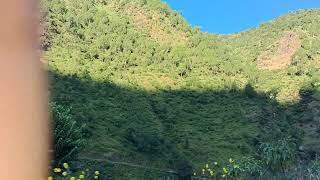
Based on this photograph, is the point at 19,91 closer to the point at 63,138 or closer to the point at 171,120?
the point at 63,138

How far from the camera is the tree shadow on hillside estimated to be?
114ft

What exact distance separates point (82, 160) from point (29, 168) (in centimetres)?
2901

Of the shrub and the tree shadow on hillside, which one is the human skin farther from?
the tree shadow on hillside

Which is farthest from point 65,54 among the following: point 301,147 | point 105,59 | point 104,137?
point 301,147

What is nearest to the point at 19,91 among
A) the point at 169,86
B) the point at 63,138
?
the point at 63,138

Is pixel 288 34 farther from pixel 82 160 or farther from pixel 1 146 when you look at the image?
pixel 1 146

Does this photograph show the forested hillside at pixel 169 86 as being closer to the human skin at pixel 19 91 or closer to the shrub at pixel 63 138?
the shrub at pixel 63 138

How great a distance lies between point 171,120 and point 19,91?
38668 mm

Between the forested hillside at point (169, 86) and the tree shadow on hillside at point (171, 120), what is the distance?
0.27 ft

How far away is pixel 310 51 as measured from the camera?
53.2m

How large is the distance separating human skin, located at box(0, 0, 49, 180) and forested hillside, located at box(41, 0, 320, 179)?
28.9 metres

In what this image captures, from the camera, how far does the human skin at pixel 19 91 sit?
164 cm

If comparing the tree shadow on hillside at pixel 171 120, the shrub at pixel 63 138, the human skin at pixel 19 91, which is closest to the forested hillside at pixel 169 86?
the tree shadow on hillside at pixel 171 120

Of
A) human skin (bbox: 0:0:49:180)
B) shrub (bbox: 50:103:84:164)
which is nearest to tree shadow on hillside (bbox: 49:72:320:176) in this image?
shrub (bbox: 50:103:84:164)
